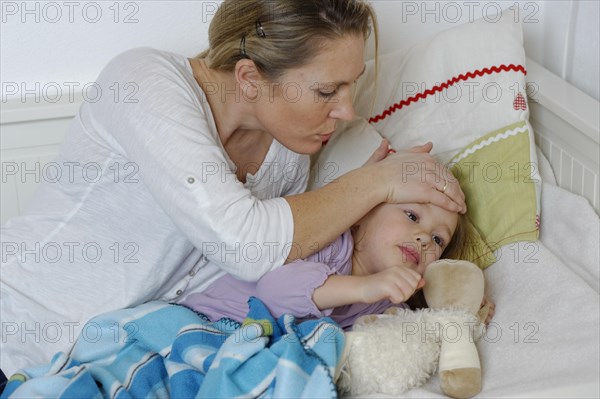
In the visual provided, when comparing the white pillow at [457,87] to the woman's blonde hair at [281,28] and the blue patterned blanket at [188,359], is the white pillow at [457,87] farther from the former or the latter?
the blue patterned blanket at [188,359]

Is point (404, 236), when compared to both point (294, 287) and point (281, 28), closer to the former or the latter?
point (294, 287)

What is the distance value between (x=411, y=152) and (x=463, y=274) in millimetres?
250

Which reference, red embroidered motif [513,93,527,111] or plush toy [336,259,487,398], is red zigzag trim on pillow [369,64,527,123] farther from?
plush toy [336,259,487,398]

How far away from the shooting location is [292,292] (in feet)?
5.07

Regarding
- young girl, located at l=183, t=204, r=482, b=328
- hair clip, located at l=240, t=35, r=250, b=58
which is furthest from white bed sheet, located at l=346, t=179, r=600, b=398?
hair clip, located at l=240, t=35, r=250, b=58

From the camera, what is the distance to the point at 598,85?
2041mm

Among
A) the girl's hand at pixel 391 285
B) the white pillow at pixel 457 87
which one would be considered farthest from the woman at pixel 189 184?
the white pillow at pixel 457 87

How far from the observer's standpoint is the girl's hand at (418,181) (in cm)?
165

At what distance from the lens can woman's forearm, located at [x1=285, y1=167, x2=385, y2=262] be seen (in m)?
1.55

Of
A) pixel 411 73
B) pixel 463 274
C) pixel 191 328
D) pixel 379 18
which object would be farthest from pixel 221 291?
pixel 379 18

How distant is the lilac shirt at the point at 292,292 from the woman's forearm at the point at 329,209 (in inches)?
1.5

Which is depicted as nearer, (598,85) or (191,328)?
(191,328)

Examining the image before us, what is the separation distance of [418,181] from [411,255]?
0.43 feet

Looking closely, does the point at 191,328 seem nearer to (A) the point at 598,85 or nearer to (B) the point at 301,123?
(B) the point at 301,123
